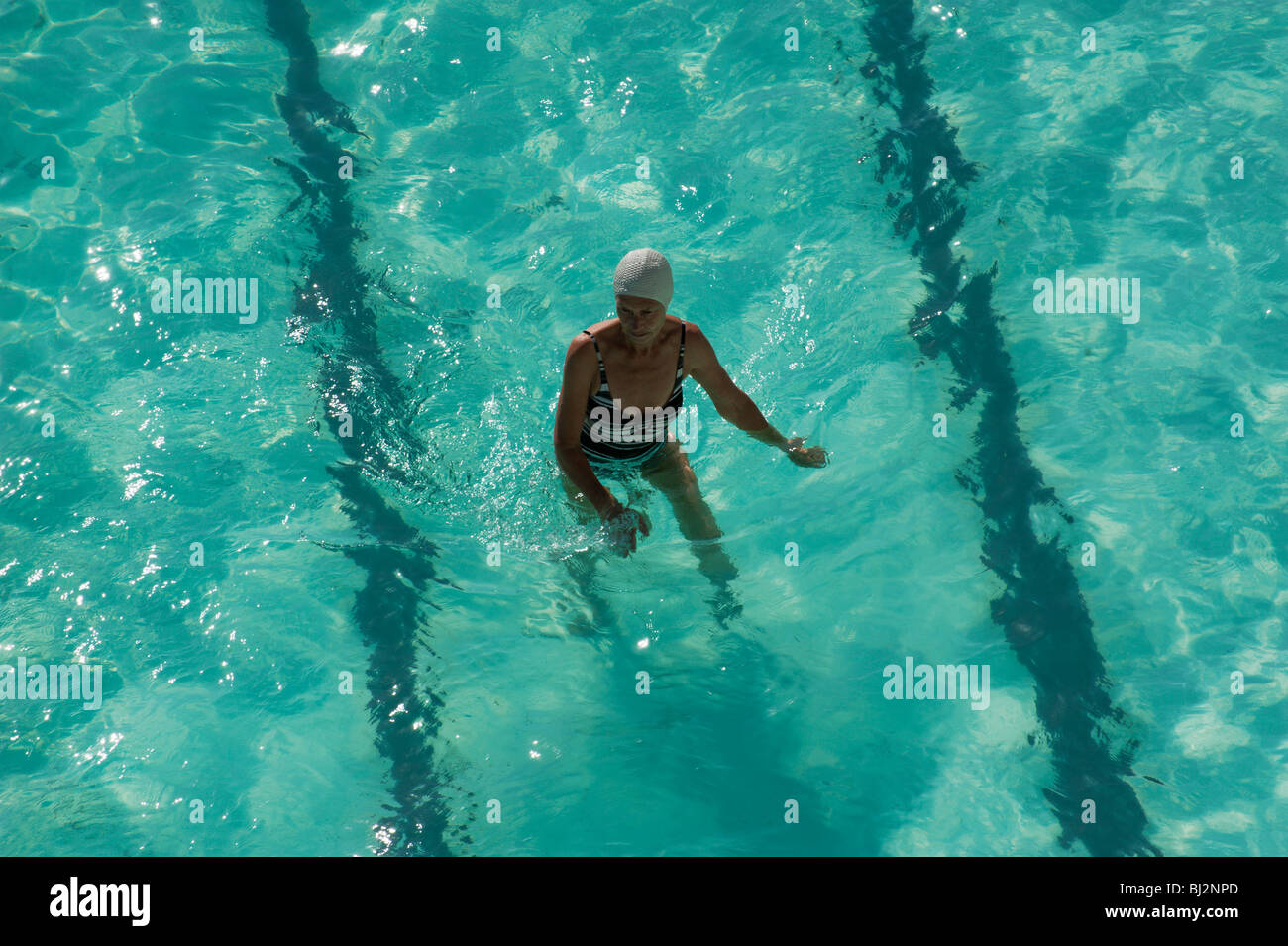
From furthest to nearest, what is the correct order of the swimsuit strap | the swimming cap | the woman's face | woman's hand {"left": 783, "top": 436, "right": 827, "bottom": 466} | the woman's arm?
woman's hand {"left": 783, "top": 436, "right": 827, "bottom": 466}
the woman's arm
the swimsuit strap
the woman's face
the swimming cap

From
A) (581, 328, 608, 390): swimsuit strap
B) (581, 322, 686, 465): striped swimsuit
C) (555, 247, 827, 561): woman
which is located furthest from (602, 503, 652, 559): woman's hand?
(581, 328, 608, 390): swimsuit strap

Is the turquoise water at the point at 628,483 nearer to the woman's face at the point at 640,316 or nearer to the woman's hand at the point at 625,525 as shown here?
the woman's hand at the point at 625,525

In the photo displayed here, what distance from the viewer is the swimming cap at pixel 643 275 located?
12.5 feet

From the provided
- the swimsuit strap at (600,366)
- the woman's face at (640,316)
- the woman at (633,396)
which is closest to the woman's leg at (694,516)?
the woman at (633,396)

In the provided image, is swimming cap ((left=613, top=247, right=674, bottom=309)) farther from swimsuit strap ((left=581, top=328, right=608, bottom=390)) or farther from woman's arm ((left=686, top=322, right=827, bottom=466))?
woman's arm ((left=686, top=322, right=827, bottom=466))

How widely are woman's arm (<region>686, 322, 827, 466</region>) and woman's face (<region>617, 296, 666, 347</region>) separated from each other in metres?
0.33

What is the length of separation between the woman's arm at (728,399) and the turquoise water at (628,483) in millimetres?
804

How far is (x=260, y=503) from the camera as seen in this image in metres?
5.65

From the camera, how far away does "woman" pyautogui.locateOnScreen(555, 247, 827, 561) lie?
3980mm

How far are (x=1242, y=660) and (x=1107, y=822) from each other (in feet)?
3.90

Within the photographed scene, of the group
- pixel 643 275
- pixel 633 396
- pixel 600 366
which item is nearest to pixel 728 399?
pixel 633 396

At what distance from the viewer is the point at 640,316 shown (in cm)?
399
